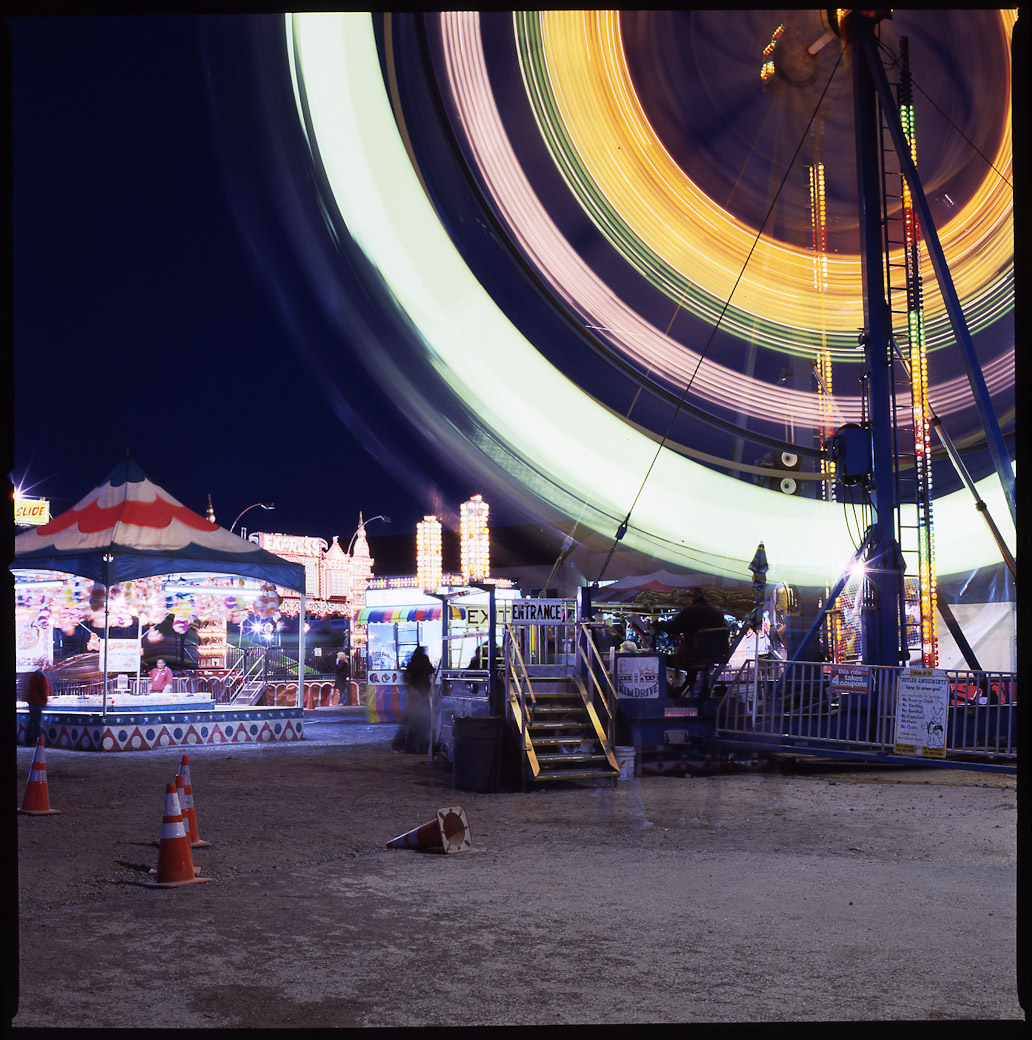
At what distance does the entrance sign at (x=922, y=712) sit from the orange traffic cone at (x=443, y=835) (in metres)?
5.87

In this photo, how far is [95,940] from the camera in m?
5.39

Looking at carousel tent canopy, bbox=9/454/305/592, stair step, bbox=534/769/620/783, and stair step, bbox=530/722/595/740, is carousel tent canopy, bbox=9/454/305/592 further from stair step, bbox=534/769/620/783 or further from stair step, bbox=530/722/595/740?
stair step, bbox=534/769/620/783

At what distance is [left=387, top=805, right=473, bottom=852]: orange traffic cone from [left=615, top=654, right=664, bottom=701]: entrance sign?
5502 mm

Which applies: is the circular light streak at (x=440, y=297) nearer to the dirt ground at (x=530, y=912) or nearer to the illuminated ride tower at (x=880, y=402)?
the illuminated ride tower at (x=880, y=402)

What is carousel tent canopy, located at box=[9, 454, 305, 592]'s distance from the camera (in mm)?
16562

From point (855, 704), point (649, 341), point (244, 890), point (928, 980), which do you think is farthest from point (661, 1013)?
point (649, 341)

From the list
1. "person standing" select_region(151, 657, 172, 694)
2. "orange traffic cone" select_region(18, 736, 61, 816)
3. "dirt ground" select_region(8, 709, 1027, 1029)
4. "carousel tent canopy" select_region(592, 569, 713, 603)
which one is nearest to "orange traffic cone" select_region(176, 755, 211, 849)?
"dirt ground" select_region(8, 709, 1027, 1029)

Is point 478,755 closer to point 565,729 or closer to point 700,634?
point 565,729

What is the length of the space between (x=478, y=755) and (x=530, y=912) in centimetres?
561

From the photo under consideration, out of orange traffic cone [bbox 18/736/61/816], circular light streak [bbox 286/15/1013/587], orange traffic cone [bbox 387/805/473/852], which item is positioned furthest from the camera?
circular light streak [bbox 286/15/1013/587]

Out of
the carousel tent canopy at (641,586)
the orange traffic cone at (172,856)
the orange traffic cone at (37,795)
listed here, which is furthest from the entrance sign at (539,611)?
the carousel tent canopy at (641,586)

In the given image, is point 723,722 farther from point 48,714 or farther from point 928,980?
point 48,714

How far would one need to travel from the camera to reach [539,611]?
13.5m

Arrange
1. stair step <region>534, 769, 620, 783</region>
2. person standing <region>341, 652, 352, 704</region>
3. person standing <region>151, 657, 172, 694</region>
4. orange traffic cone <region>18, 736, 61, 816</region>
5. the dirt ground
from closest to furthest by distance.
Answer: the dirt ground, orange traffic cone <region>18, 736, 61, 816</region>, stair step <region>534, 769, 620, 783</region>, person standing <region>151, 657, 172, 694</region>, person standing <region>341, 652, 352, 704</region>
